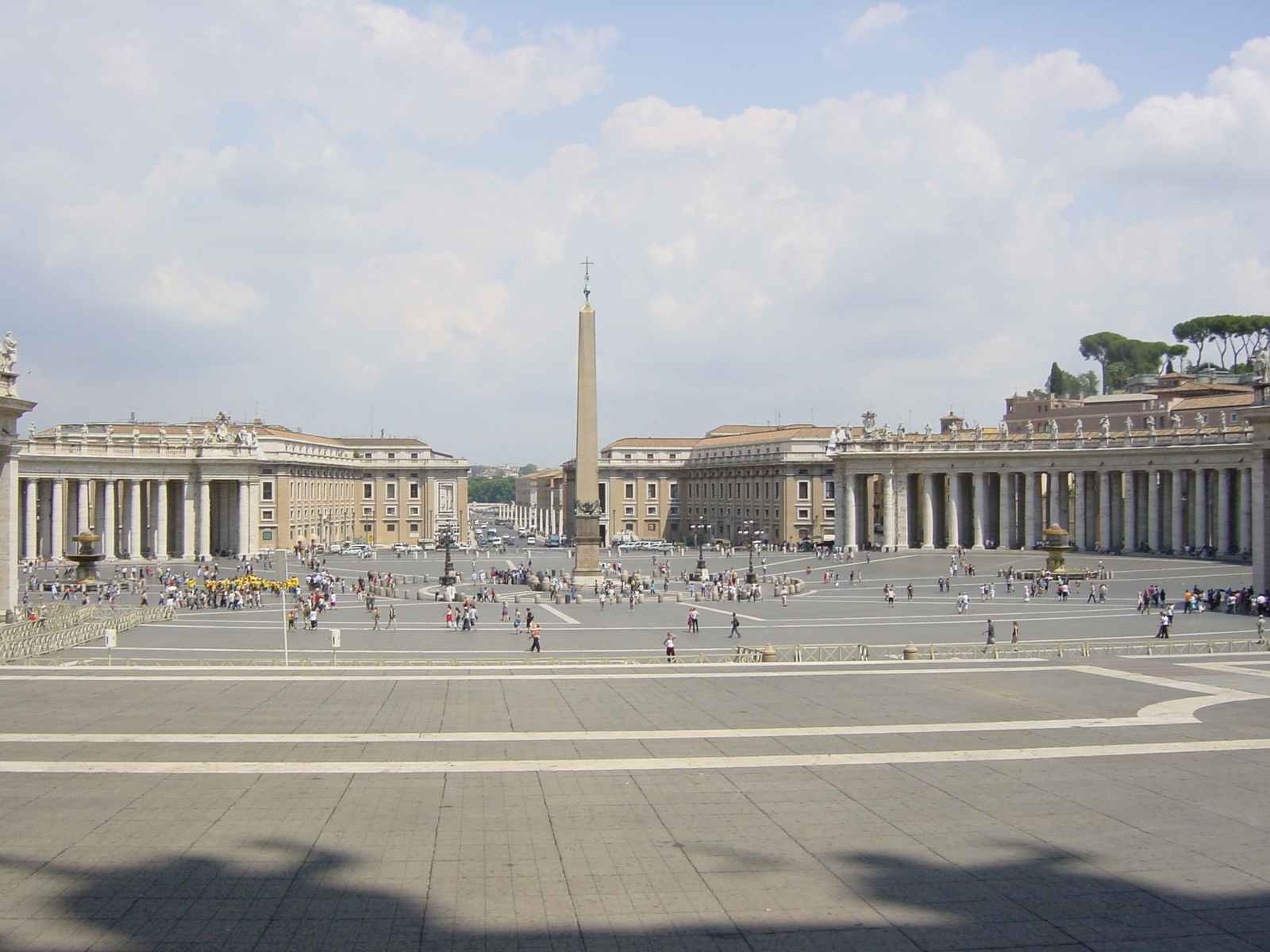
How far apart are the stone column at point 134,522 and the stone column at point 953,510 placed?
61266 millimetres

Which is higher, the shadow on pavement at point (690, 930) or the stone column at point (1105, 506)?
the stone column at point (1105, 506)

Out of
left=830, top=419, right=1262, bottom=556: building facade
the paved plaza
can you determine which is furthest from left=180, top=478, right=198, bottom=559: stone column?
left=830, top=419, right=1262, bottom=556: building facade

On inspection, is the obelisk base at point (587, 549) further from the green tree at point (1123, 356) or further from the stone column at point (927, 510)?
the green tree at point (1123, 356)

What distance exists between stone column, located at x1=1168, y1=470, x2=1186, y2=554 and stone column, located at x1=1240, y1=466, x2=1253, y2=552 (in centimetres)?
479

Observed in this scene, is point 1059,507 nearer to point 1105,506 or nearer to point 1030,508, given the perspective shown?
point 1105,506

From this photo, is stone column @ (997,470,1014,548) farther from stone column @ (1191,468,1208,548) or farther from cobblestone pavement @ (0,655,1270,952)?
cobblestone pavement @ (0,655,1270,952)

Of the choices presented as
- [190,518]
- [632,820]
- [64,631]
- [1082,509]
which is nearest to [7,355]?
[64,631]

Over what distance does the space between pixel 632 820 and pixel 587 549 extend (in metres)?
47.6

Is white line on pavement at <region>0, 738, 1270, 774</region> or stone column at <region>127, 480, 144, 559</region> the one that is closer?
white line on pavement at <region>0, 738, 1270, 774</region>

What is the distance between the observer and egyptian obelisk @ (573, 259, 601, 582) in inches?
2328

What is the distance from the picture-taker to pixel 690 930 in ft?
32.8

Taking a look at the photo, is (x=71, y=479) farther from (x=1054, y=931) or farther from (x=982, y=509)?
(x=1054, y=931)

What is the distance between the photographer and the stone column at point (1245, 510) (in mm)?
68562

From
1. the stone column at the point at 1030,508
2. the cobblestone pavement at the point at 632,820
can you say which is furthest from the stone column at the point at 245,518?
the cobblestone pavement at the point at 632,820
